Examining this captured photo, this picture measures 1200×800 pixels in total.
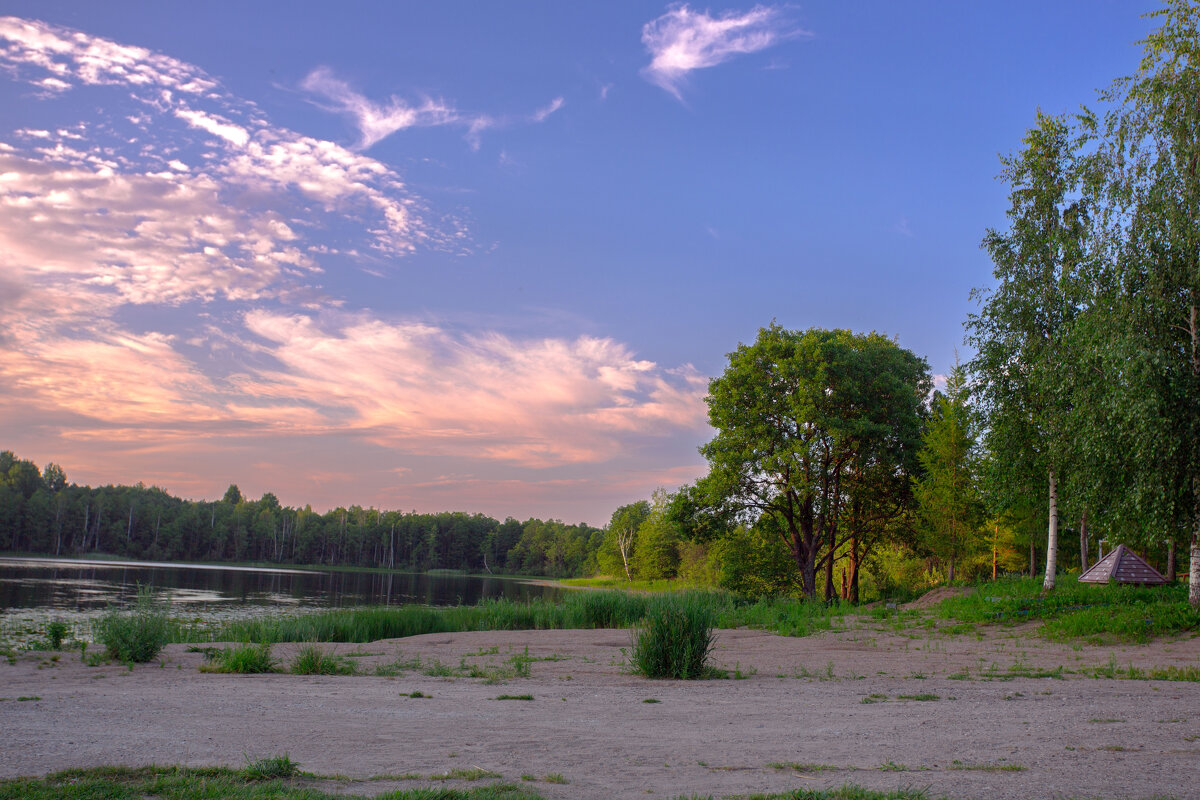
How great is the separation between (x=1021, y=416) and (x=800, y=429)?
10635 millimetres

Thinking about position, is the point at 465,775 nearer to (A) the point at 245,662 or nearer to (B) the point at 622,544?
(A) the point at 245,662

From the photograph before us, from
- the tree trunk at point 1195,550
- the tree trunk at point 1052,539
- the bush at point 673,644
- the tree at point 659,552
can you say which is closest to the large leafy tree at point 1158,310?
the tree trunk at point 1195,550

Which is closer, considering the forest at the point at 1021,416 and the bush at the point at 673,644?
the bush at the point at 673,644

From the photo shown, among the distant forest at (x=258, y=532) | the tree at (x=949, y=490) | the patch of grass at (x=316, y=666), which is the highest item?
the tree at (x=949, y=490)

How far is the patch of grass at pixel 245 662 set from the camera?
43.1ft

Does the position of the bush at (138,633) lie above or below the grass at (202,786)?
below

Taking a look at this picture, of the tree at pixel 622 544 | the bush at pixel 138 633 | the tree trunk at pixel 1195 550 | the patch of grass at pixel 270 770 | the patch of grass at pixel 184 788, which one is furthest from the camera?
the tree at pixel 622 544

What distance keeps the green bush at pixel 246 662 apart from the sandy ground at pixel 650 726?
687 mm

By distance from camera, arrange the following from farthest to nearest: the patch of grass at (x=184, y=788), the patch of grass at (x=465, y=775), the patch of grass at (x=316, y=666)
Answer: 1. the patch of grass at (x=316, y=666)
2. the patch of grass at (x=465, y=775)
3. the patch of grass at (x=184, y=788)

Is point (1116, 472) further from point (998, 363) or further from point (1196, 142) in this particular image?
point (1196, 142)

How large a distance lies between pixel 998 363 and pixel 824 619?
383 inches

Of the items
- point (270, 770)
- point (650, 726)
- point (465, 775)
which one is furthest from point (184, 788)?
point (650, 726)

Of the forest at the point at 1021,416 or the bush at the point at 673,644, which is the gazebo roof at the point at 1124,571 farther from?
the bush at the point at 673,644

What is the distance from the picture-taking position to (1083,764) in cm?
681
